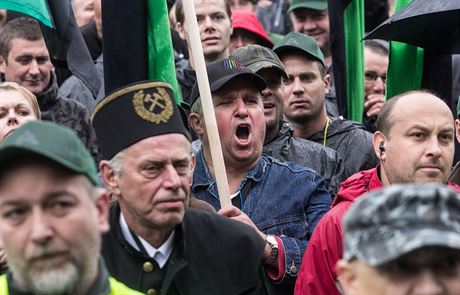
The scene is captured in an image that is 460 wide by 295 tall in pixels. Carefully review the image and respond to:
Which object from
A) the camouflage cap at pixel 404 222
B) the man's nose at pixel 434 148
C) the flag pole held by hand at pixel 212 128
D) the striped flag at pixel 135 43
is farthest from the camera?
the striped flag at pixel 135 43

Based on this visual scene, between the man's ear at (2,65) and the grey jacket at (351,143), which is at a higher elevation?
the man's ear at (2,65)

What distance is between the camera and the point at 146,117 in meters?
6.07

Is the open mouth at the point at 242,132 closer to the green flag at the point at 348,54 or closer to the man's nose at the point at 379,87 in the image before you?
the green flag at the point at 348,54

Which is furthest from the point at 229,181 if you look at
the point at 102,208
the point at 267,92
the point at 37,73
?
the point at 102,208

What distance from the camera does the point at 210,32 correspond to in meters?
9.46

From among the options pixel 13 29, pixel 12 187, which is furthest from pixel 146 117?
pixel 13 29

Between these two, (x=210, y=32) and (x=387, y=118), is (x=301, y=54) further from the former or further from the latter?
(x=387, y=118)

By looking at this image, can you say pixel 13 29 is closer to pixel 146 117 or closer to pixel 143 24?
pixel 143 24

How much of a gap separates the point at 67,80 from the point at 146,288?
3832mm

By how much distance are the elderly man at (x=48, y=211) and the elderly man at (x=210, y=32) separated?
4.78 m

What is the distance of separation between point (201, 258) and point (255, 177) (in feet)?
3.90

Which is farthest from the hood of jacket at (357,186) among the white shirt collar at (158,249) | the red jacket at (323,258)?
the white shirt collar at (158,249)

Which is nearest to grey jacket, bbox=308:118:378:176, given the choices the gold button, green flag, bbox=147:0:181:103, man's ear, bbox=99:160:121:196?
green flag, bbox=147:0:181:103

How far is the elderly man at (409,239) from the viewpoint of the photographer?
12.2ft
